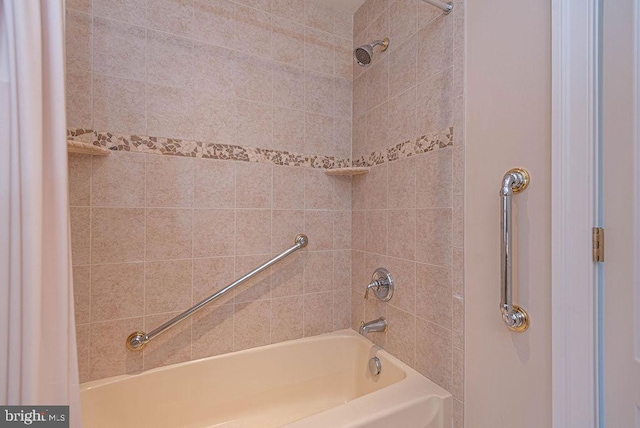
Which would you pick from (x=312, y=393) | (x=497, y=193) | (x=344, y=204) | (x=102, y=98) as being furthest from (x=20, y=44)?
(x=312, y=393)

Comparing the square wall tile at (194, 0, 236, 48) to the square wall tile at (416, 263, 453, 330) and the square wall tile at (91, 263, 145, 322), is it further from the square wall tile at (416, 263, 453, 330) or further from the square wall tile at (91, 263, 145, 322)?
the square wall tile at (416, 263, 453, 330)

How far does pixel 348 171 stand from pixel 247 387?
1245 millimetres

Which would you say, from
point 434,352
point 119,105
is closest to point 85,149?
point 119,105

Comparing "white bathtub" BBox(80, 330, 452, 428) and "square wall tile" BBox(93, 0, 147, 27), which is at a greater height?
"square wall tile" BBox(93, 0, 147, 27)

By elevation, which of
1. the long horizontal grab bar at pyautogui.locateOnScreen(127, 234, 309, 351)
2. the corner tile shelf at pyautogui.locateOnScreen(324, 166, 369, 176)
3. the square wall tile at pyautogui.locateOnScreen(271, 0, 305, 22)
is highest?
the square wall tile at pyautogui.locateOnScreen(271, 0, 305, 22)

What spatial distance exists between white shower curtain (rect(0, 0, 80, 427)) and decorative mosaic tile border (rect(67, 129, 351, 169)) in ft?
2.21

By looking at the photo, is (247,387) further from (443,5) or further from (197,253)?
(443,5)

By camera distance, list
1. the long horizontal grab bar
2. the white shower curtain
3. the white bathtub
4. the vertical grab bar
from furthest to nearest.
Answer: the long horizontal grab bar < the white bathtub < the vertical grab bar < the white shower curtain

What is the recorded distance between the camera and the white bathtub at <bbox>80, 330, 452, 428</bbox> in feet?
3.52

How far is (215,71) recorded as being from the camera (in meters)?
1.47

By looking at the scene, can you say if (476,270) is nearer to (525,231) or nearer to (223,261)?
(525,231)

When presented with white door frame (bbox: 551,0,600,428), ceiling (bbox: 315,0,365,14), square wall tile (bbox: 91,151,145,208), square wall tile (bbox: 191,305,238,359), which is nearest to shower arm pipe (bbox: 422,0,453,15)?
white door frame (bbox: 551,0,600,428)

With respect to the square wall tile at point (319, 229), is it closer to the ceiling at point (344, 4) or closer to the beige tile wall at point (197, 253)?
the beige tile wall at point (197, 253)

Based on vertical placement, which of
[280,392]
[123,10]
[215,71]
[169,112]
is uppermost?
[123,10]
